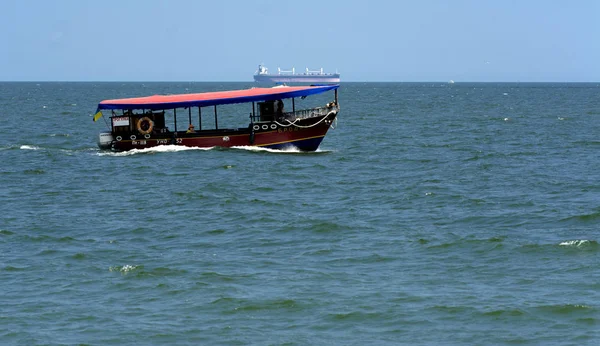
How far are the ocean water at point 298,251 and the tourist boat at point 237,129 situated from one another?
1.25 m

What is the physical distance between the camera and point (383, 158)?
49844mm

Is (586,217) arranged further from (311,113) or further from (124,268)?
(311,113)

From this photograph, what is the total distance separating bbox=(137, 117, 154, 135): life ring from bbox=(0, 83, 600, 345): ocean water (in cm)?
183

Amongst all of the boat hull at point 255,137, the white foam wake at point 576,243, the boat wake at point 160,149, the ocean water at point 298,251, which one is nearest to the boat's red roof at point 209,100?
the boat hull at point 255,137

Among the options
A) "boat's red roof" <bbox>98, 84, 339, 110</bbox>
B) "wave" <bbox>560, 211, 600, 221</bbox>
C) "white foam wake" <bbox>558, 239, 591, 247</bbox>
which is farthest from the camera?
"boat's red roof" <bbox>98, 84, 339, 110</bbox>

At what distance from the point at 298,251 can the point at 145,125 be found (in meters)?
25.6

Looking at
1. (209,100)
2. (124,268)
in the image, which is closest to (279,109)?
(209,100)

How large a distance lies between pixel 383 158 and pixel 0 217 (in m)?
24.1

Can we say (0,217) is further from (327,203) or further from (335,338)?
(335,338)

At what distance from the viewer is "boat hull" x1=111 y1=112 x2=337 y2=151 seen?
157 ft

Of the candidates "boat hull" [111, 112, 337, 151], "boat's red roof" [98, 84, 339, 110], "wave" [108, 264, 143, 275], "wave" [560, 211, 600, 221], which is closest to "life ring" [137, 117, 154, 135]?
"boat hull" [111, 112, 337, 151]

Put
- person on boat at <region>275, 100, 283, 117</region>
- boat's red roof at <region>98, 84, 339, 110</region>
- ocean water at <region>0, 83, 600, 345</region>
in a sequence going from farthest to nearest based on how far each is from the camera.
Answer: person on boat at <region>275, 100, 283, 117</region>, boat's red roof at <region>98, 84, 339, 110</region>, ocean water at <region>0, 83, 600, 345</region>

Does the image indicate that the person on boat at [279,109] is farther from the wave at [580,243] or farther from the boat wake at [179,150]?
the wave at [580,243]

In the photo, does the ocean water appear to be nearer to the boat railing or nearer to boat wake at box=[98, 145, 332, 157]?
boat wake at box=[98, 145, 332, 157]
